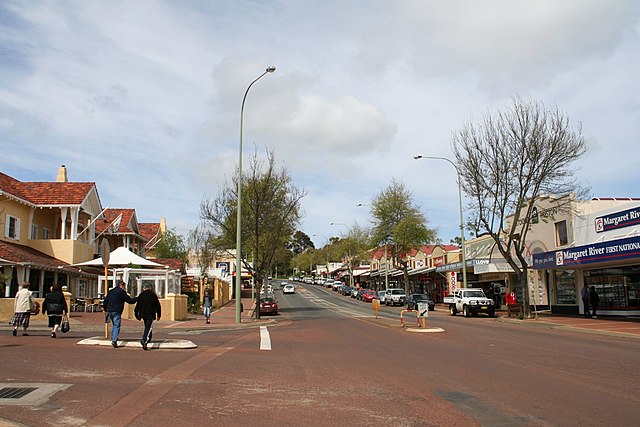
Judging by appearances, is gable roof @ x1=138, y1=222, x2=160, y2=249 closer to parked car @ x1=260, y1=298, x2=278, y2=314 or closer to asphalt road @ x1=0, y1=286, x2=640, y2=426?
parked car @ x1=260, y1=298, x2=278, y2=314

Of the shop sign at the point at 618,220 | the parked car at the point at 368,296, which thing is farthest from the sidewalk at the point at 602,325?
the parked car at the point at 368,296

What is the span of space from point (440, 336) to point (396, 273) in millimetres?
54949

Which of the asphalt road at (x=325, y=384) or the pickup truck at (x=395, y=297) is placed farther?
the pickup truck at (x=395, y=297)

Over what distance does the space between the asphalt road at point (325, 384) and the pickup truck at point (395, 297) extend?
3898cm

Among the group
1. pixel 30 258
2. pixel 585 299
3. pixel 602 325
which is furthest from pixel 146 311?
pixel 585 299

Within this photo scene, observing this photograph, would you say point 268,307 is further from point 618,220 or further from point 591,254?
point 618,220

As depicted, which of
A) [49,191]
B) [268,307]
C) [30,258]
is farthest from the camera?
[268,307]

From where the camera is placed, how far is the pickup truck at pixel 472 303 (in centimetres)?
3525

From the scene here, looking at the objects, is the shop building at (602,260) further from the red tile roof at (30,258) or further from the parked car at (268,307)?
the red tile roof at (30,258)

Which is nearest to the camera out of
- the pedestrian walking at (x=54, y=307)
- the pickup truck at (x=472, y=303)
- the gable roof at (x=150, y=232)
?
the pedestrian walking at (x=54, y=307)

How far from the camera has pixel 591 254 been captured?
2831cm

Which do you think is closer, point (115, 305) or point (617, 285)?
point (115, 305)

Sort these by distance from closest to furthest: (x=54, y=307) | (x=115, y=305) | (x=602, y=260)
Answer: (x=115, y=305) → (x=54, y=307) → (x=602, y=260)

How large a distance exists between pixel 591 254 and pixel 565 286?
300 inches
